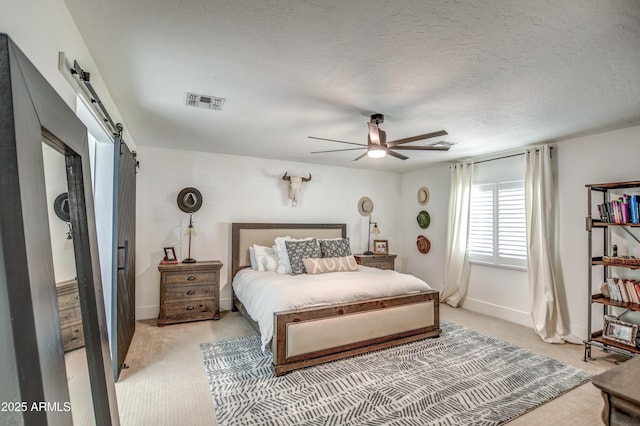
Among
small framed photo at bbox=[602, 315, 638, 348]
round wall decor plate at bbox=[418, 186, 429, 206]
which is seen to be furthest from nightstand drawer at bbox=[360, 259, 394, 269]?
small framed photo at bbox=[602, 315, 638, 348]

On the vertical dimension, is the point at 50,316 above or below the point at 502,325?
above

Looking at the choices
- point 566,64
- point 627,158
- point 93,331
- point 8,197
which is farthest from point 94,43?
point 627,158

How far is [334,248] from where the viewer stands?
4711 mm

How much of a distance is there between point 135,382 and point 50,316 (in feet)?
7.03

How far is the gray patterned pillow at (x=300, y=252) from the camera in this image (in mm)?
4180

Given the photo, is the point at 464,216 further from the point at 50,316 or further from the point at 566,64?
the point at 50,316

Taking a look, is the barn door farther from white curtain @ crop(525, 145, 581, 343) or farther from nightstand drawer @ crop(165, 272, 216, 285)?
white curtain @ crop(525, 145, 581, 343)

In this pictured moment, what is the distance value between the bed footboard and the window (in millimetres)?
1598

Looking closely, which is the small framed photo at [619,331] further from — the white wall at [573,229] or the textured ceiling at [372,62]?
the textured ceiling at [372,62]

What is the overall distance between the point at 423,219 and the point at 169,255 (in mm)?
4435

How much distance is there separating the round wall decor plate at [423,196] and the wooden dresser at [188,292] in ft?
12.8

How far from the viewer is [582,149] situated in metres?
3.68

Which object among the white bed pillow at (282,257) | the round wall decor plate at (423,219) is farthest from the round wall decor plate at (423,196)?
the white bed pillow at (282,257)

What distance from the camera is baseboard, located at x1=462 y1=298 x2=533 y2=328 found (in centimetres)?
420
